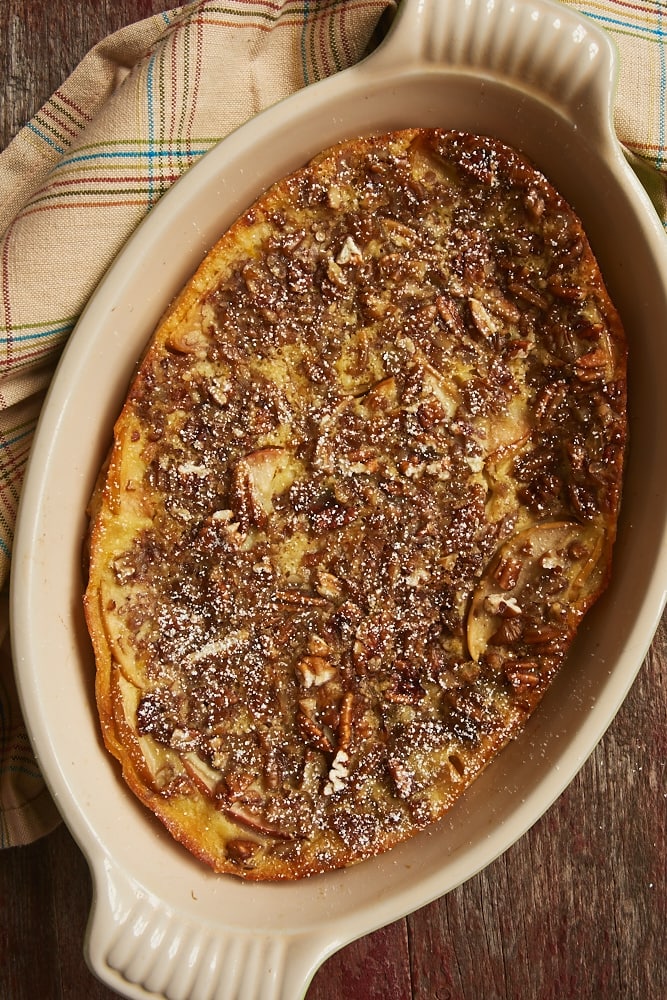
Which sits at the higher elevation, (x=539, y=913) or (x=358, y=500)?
(x=358, y=500)

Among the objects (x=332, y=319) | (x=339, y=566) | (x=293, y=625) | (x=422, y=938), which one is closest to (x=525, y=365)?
(x=332, y=319)

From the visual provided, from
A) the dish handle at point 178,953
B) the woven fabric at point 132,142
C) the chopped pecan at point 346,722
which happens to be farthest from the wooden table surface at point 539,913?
the woven fabric at point 132,142

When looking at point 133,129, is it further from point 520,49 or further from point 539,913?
point 539,913

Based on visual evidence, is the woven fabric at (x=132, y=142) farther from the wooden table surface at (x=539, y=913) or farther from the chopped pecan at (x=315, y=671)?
the wooden table surface at (x=539, y=913)

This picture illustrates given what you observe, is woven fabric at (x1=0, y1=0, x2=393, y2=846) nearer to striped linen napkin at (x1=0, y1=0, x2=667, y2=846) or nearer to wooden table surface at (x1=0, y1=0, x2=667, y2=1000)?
striped linen napkin at (x1=0, y1=0, x2=667, y2=846)

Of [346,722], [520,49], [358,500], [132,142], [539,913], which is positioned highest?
[520,49]

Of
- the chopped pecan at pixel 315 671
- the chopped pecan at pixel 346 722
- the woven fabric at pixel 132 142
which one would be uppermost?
the woven fabric at pixel 132 142

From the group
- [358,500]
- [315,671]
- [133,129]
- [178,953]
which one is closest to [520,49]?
[133,129]

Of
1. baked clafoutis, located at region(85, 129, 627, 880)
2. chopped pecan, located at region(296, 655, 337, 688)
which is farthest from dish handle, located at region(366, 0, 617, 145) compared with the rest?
chopped pecan, located at region(296, 655, 337, 688)
